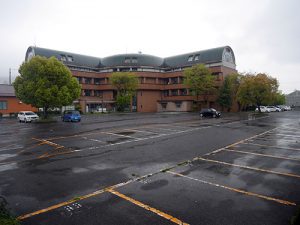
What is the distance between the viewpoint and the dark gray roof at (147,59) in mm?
56500

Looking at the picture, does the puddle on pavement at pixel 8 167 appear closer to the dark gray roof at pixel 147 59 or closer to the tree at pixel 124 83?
the tree at pixel 124 83

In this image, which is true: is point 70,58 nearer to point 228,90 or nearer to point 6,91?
point 6,91

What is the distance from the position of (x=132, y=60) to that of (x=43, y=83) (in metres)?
37.1

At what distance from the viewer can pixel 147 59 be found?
65.3 metres

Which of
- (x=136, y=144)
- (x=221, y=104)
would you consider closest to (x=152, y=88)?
(x=221, y=104)

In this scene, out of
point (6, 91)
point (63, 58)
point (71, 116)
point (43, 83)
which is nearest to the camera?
point (43, 83)

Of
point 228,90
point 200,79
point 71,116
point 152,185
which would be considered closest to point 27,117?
point 71,116

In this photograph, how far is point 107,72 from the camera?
63.8m

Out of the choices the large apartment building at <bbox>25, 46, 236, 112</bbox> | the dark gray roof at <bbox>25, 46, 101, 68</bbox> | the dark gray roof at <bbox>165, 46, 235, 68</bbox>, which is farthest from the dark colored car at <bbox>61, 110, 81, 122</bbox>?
the dark gray roof at <bbox>165, 46, 235, 68</bbox>

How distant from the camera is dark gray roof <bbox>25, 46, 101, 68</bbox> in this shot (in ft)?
180

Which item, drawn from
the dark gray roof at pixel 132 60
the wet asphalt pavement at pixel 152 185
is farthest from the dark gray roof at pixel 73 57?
the wet asphalt pavement at pixel 152 185

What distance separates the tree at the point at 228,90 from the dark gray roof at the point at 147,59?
5.28 m

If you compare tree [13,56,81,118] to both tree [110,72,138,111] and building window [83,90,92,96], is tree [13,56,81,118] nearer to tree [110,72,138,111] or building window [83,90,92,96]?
tree [110,72,138,111]

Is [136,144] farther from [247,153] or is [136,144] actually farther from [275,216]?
[275,216]
